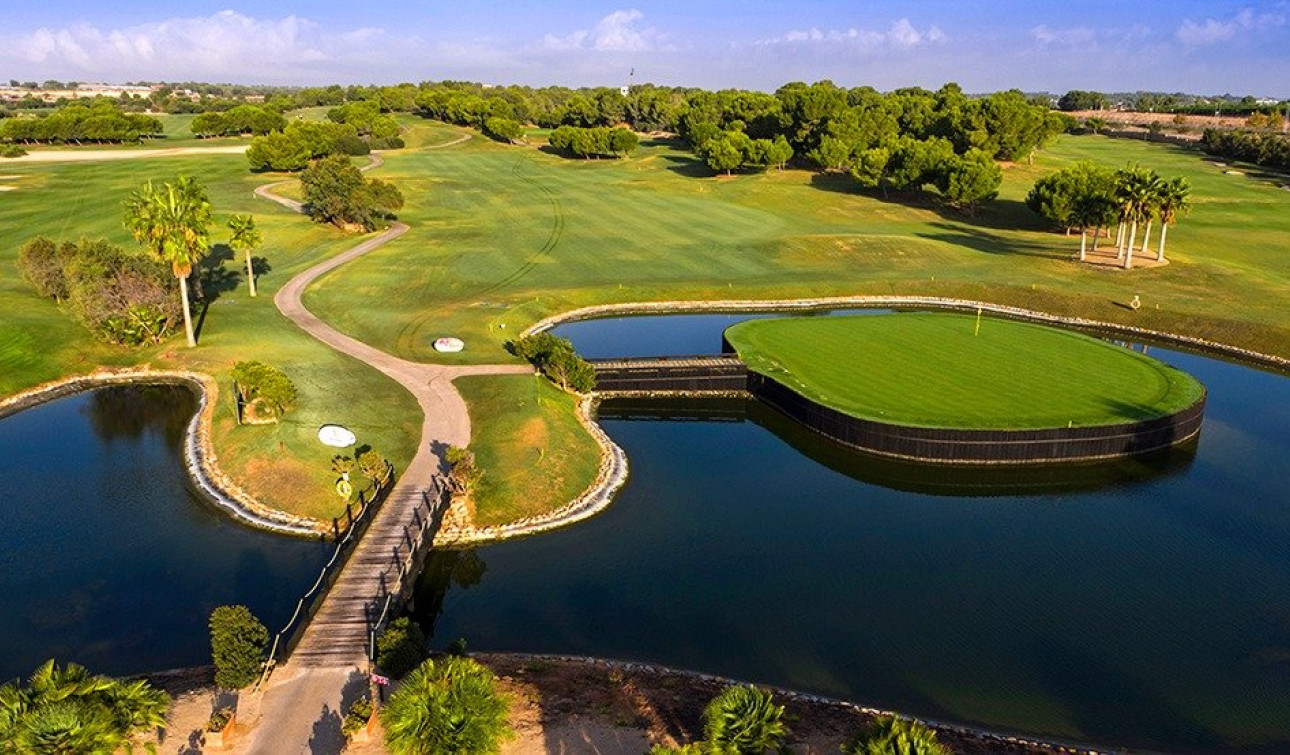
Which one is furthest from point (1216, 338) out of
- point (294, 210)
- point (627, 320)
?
point (294, 210)

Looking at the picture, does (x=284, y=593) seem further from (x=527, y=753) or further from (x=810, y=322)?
(x=810, y=322)

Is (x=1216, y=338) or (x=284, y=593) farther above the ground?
(x=1216, y=338)

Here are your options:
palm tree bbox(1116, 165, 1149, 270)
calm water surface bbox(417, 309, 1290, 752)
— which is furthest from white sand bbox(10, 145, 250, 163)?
palm tree bbox(1116, 165, 1149, 270)

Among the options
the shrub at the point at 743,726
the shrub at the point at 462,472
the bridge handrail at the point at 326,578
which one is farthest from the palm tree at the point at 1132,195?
the shrub at the point at 743,726

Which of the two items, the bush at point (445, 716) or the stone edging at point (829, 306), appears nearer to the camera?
the bush at point (445, 716)

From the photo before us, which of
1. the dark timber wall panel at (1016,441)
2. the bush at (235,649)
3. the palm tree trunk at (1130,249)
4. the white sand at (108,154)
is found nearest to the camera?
the bush at (235,649)

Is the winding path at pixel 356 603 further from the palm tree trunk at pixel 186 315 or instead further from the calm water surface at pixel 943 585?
the palm tree trunk at pixel 186 315

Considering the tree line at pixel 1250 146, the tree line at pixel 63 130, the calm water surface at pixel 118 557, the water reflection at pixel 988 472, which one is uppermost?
the tree line at pixel 1250 146
